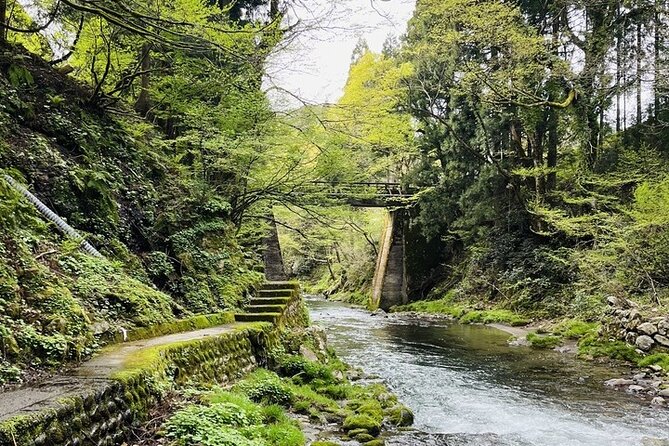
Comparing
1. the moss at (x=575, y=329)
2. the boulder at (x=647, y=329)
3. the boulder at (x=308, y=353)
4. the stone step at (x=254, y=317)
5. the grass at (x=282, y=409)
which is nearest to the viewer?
the grass at (x=282, y=409)

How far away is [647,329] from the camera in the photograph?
36.2ft

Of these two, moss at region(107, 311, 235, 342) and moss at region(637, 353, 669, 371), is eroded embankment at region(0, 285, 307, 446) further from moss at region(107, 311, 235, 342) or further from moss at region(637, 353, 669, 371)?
moss at region(637, 353, 669, 371)

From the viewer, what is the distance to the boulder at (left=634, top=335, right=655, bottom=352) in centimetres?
1076

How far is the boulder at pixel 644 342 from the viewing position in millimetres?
10758

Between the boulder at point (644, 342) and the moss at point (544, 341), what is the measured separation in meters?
2.74

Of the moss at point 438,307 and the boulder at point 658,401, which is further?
the moss at point 438,307

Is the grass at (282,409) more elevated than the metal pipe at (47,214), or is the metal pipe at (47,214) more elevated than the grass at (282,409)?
the metal pipe at (47,214)

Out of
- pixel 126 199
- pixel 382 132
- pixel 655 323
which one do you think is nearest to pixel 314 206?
pixel 382 132

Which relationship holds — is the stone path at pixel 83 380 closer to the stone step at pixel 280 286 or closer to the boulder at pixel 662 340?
the stone step at pixel 280 286

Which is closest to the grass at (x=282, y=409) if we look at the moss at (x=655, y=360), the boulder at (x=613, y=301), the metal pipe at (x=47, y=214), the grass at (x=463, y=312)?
the metal pipe at (x=47, y=214)

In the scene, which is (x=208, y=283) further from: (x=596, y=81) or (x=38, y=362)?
(x=596, y=81)

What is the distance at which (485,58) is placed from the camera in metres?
20.6

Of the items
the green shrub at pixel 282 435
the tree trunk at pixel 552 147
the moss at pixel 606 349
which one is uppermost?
the tree trunk at pixel 552 147

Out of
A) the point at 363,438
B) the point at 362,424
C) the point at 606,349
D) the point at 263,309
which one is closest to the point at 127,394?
the point at 363,438
